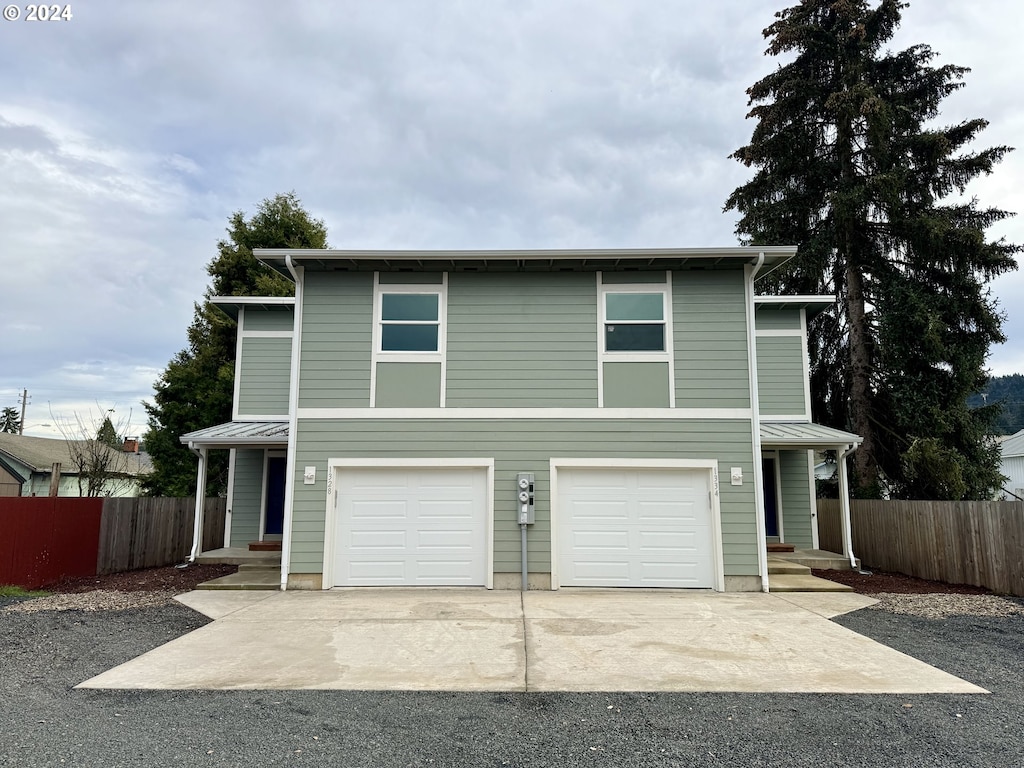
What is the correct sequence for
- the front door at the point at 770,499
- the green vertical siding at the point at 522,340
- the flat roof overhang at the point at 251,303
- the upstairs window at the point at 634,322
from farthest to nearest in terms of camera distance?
the front door at the point at 770,499 → the flat roof overhang at the point at 251,303 → the upstairs window at the point at 634,322 → the green vertical siding at the point at 522,340

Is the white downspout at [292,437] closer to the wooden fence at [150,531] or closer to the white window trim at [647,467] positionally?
the white window trim at [647,467]

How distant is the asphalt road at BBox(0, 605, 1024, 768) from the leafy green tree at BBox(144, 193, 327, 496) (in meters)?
14.7

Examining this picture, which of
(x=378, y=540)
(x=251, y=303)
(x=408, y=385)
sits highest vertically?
(x=251, y=303)

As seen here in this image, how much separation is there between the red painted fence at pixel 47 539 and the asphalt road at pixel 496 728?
5.49m

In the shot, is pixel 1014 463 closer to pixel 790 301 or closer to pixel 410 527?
pixel 790 301

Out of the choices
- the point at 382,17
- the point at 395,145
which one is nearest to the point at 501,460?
the point at 382,17

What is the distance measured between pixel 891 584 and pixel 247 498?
39.5 ft

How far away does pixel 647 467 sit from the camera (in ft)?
30.0

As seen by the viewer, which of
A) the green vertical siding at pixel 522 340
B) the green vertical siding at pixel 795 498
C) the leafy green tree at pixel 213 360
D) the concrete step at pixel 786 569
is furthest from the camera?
the leafy green tree at pixel 213 360

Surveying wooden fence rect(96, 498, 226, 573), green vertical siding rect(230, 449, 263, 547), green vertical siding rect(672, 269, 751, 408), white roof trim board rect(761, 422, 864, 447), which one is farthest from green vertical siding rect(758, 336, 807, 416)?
Result: wooden fence rect(96, 498, 226, 573)

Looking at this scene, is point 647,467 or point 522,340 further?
point 522,340

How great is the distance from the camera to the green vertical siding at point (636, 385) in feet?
30.5

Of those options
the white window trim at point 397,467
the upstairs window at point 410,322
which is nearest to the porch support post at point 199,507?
the white window trim at point 397,467

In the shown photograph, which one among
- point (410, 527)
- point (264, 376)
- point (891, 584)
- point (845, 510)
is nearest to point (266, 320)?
point (264, 376)
